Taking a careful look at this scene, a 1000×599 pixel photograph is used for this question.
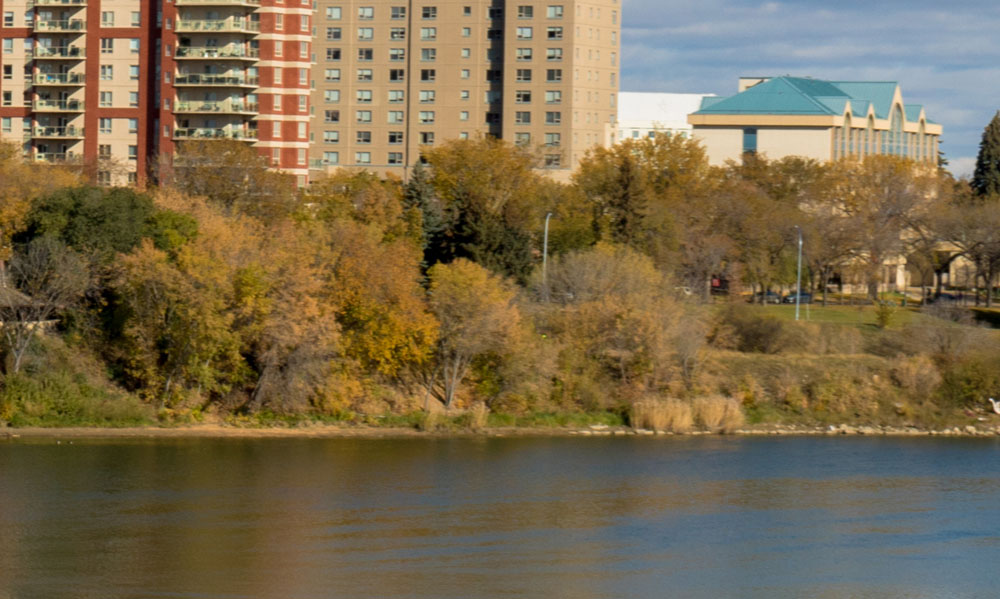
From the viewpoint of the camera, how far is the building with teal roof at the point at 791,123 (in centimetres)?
10388

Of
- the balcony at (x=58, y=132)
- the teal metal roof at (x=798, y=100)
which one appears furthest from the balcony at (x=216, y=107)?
the teal metal roof at (x=798, y=100)

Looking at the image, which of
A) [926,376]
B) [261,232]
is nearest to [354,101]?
[261,232]

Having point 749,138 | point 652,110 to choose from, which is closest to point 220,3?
point 749,138

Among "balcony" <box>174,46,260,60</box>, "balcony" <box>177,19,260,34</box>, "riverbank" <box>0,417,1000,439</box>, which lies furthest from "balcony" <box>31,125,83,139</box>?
"riverbank" <box>0,417,1000,439</box>

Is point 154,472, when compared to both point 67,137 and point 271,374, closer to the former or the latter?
point 271,374

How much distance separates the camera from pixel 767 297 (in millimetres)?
76688

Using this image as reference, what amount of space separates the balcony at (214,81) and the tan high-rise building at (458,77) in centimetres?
2128

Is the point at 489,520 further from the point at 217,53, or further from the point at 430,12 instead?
the point at 430,12

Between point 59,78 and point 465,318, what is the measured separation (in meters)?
46.1

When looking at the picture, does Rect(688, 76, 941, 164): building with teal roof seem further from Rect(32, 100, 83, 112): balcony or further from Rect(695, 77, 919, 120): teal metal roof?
Rect(32, 100, 83, 112): balcony

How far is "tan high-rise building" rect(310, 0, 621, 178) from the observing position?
9931cm

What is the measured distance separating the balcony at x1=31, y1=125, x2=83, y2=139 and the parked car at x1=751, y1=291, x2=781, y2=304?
4455 centimetres

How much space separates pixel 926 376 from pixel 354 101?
62.7 meters

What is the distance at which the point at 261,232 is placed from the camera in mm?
49375
